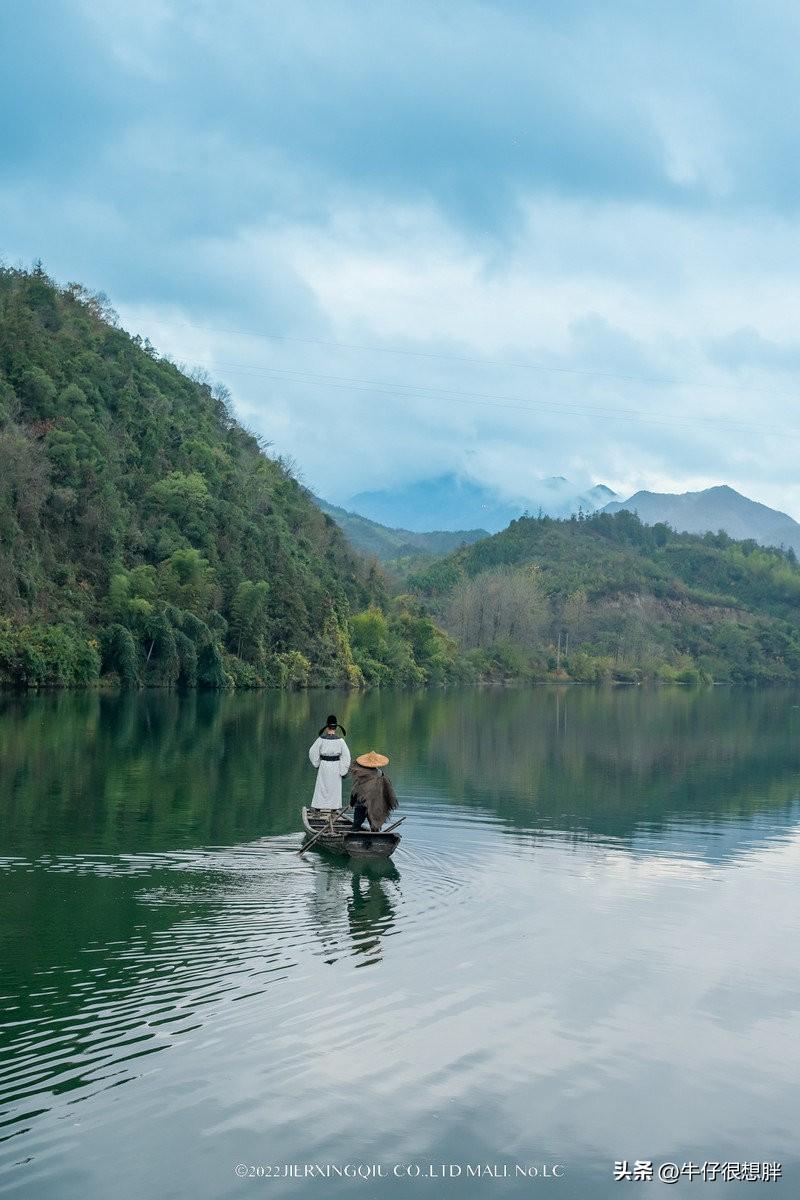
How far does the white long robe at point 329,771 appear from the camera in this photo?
1784cm

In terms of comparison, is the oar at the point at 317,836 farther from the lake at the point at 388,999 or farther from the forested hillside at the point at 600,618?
the forested hillside at the point at 600,618

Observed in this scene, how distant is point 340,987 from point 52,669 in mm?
48881

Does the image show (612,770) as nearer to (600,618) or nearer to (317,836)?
(317,836)

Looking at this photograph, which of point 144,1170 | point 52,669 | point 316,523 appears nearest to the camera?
point 144,1170

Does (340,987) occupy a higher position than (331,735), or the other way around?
(331,735)

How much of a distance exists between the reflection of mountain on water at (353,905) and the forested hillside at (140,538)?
40086 mm

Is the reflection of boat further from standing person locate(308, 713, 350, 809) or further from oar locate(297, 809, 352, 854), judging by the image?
standing person locate(308, 713, 350, 809)

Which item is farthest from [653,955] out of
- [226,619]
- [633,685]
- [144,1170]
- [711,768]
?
[633,685]

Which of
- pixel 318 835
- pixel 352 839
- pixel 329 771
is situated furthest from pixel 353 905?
pixel 329 771

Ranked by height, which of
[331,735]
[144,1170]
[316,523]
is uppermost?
[316,523]

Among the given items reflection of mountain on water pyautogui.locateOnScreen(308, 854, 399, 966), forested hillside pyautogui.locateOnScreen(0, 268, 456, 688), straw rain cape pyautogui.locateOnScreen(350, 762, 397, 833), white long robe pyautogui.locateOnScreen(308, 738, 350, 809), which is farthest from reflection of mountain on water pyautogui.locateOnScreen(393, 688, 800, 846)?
forested hillside pyautogui.locateOnScreen(0, 268, 456, 688)

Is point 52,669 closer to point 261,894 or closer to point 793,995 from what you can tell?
point 261,894

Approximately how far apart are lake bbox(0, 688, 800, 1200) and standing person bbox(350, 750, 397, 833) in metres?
0.75

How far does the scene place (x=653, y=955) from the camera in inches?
483
